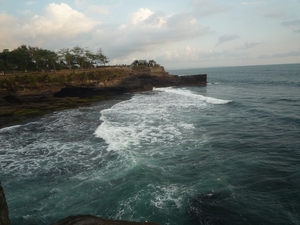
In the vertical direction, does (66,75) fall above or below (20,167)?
above

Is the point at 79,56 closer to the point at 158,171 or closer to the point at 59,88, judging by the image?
the point at 59,88

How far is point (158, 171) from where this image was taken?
35.9 feet

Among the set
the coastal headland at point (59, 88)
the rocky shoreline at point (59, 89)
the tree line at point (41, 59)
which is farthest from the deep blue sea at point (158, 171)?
the tree line at point (41, 59)

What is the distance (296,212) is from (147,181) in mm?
5967

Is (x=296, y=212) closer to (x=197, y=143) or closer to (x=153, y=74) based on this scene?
(x=197, y=143)

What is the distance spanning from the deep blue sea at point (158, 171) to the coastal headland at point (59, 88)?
9.80 meters

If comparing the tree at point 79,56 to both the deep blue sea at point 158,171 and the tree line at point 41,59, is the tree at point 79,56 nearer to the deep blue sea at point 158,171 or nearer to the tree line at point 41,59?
the tree line at point 41,59

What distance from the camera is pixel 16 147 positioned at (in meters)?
15.2

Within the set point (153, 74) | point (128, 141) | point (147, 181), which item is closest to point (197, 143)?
point (128, 141)

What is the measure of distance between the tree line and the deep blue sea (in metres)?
35.2

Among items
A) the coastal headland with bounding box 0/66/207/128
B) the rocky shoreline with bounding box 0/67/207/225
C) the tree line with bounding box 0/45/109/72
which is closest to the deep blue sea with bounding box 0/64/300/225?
the rocky shoreline with bounding box 0/67/207/225

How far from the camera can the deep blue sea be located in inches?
314

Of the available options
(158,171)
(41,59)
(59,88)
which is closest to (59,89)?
(59,88)

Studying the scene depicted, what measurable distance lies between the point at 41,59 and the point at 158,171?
49.9 m
